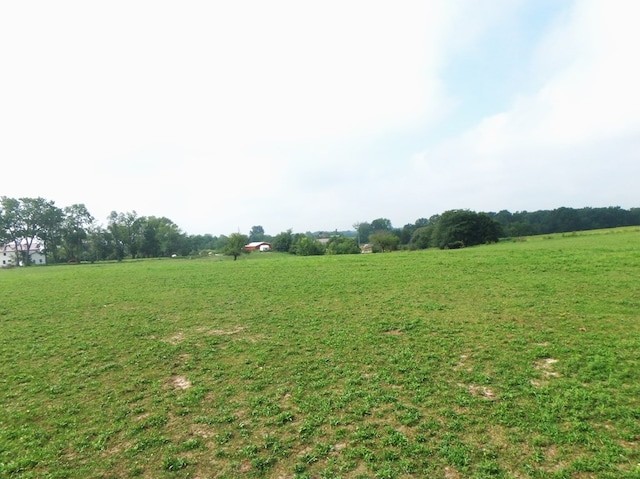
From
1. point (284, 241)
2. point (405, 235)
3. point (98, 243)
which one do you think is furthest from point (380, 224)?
point (98, 243)

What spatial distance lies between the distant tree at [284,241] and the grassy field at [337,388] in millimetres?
90687

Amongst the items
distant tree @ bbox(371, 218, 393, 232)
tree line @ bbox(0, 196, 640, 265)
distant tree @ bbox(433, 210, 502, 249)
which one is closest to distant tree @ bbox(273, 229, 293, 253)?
tree line @ bbox(0, 196, 640, 265)

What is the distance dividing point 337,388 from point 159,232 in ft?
310

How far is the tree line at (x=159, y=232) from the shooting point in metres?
62.4

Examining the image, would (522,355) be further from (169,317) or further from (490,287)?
(169,317)

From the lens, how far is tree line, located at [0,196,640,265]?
62438mm

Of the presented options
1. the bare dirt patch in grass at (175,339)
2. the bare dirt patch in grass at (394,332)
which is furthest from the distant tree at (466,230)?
the bare dirt patch in grass at (175,339)

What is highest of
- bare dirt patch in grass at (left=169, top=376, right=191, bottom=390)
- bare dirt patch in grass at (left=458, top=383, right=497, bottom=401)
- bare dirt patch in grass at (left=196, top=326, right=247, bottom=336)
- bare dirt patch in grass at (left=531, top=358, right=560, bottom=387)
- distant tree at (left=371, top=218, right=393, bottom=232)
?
distant tree at (left=371, top=218, right=393, bottom=232)

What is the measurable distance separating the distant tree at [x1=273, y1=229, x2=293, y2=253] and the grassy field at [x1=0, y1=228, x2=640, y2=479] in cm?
9069

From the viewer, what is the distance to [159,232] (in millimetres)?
88875

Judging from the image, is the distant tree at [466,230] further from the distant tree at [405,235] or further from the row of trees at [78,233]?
the row of trees at [78,233]

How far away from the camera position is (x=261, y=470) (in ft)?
14.2

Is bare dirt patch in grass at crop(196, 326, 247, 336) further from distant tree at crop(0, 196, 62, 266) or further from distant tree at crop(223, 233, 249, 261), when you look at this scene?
distant tree at crop(0, 196, 62, 266)

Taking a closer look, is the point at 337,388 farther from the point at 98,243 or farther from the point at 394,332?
the point at 98,243
